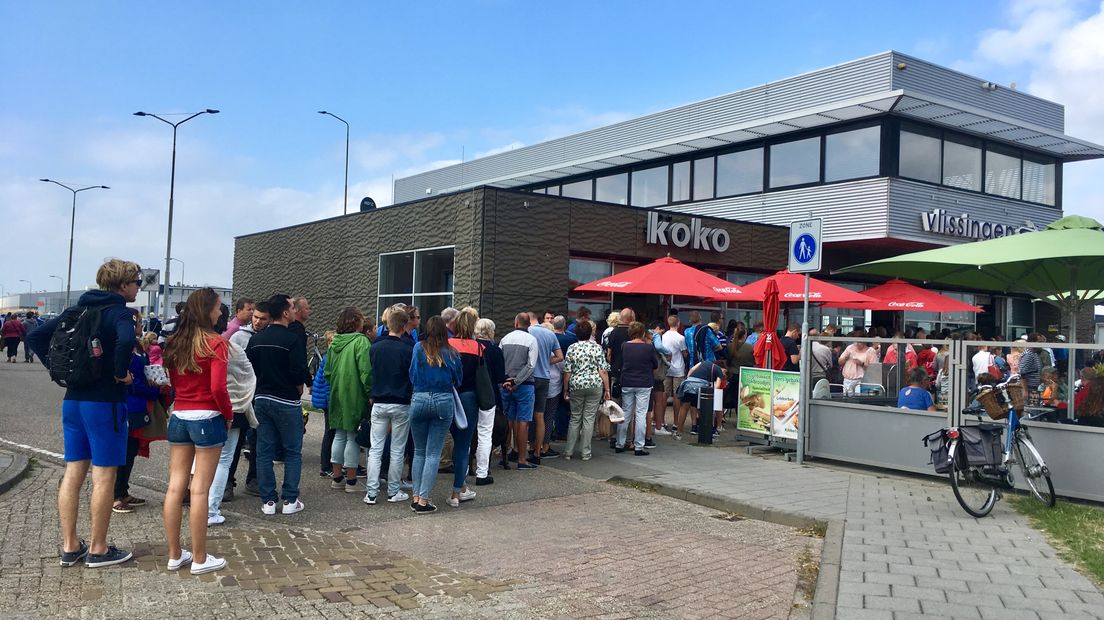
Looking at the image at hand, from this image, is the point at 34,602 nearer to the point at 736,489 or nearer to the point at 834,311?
the point at 736,489

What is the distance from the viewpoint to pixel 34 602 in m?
4.70

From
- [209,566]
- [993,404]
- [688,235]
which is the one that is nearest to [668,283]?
[688,235]

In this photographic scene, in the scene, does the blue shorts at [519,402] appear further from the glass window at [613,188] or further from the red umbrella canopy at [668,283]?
the glass window at [613,188]

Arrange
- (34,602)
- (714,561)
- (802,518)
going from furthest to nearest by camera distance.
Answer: (802,518) → (714,561) → (34,602)

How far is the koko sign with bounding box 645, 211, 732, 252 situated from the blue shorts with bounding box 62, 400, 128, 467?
13.9 meters

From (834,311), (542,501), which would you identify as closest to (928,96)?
(834,311)

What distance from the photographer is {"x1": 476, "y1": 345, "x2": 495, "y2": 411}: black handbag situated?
325 inches

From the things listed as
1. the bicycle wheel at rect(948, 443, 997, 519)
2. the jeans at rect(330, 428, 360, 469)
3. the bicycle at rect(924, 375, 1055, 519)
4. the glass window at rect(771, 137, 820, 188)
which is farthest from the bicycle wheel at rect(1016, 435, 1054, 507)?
the glass window at rect(771, 137, 820, 188)

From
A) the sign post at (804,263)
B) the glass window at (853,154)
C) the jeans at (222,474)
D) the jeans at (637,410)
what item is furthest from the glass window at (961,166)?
the jeans at (222,474)

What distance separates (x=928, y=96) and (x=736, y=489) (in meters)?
16.7

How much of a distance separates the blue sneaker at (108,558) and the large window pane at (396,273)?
13423 mm

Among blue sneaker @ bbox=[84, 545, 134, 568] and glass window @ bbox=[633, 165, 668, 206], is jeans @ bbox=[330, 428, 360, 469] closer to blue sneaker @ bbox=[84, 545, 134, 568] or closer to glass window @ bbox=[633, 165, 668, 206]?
blue sneaker @ bbox=[84, 545, 134, 568]

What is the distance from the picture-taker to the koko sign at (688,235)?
60.1ft

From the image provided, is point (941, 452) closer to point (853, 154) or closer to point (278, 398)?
point (278, 398)
